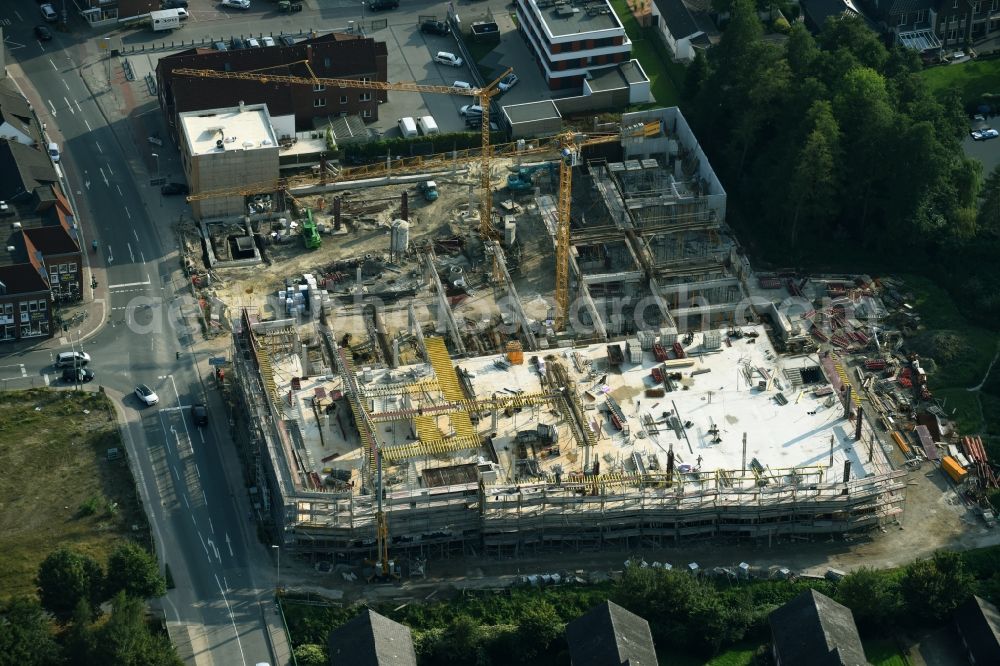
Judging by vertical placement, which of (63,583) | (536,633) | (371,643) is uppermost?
(63,583)

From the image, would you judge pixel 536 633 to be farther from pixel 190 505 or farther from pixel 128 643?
pixel 190 505

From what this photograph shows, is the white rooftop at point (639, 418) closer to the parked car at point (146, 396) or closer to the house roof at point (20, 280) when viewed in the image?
the parked car at point (146, 396)

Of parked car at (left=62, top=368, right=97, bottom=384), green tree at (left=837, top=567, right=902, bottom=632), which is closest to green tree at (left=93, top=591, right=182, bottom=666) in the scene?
parked car at (left=62, top=368, right=97, bottom=384)

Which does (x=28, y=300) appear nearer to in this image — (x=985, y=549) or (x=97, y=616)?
(x=97, y=616)

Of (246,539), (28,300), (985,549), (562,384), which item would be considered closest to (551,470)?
(562,384)

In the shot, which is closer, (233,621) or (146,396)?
(233,621)

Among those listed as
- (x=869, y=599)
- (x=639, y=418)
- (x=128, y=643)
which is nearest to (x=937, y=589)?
(x=869, y=599)

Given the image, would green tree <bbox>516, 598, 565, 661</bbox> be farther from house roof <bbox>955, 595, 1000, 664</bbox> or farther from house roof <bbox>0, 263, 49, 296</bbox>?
house roof <bbox>0, 263, 49, 296</bbox>
